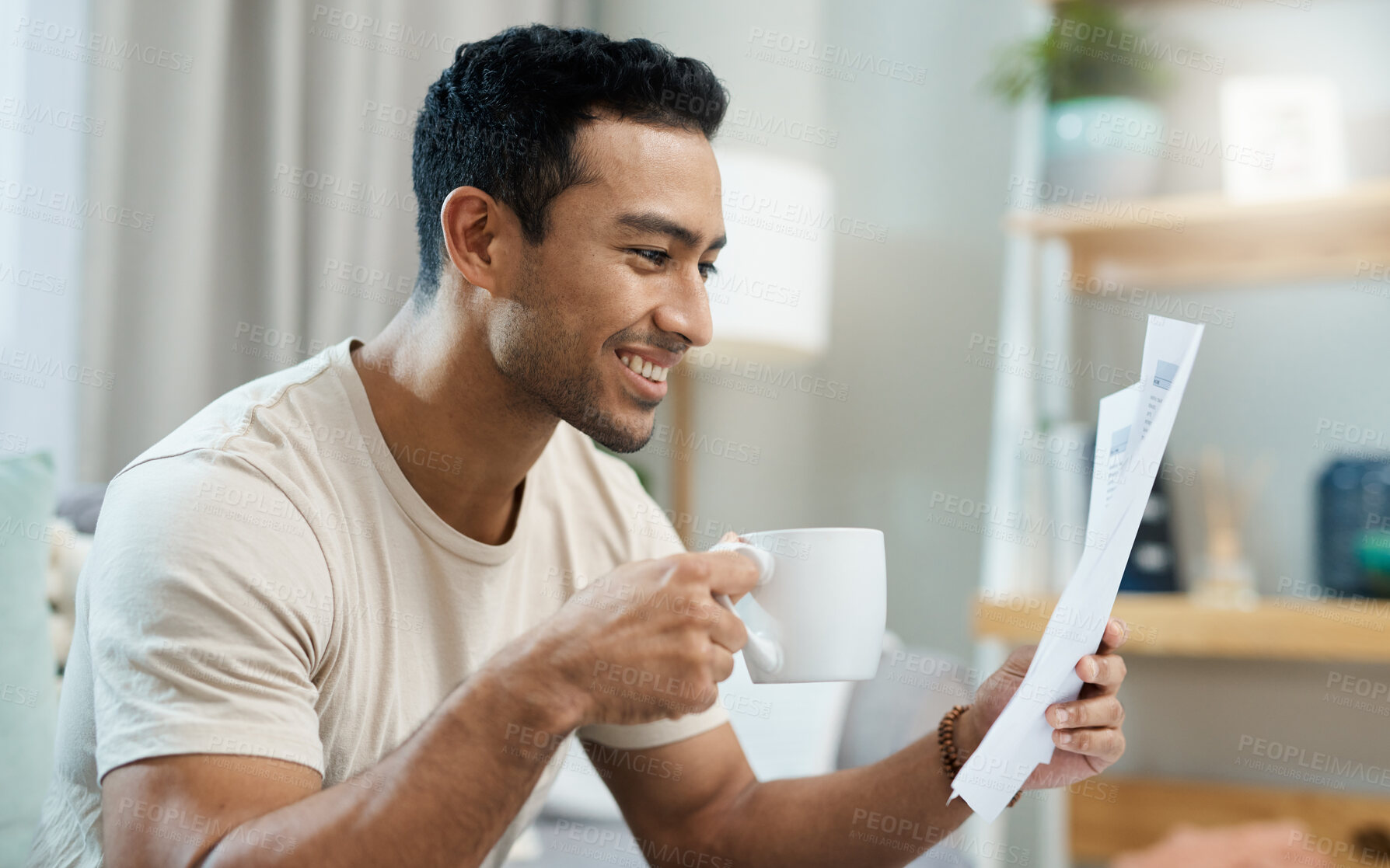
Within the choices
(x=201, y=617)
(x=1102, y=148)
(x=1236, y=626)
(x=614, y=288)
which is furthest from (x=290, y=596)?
(x=1102, y=148)

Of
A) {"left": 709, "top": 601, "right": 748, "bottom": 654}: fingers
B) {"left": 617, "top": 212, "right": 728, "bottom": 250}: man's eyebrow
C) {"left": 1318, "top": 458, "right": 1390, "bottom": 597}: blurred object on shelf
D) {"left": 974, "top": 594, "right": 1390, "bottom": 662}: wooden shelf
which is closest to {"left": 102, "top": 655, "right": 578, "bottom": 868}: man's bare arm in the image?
{"left": 709, "top": 601, "right": 748, "bottom": 654}: fingers

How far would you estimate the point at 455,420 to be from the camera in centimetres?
101

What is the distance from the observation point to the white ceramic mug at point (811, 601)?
0.74 meters

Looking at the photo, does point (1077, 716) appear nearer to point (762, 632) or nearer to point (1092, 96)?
point (762, 632)

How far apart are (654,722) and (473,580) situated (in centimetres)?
21

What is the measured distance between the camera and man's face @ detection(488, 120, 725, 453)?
0.99 meters

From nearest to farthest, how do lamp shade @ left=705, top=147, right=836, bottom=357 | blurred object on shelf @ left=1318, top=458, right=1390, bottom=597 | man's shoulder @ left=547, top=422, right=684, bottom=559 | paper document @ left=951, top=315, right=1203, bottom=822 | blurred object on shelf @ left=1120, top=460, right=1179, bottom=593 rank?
paper document @ left=951, top=315, right=1203, bottom=822 < man's shoulder @ left=547, top=422, right=684, bottom=559 < blurred object on shelf @ left=1318, top=458, right=1390, bottom=597 < blurred object on shelf @ left=1120, top=460, right=1179, bottom=593 < lamp shade @ left=705, top=147, right=836, bottom=357

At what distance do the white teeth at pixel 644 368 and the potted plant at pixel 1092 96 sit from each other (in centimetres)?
118

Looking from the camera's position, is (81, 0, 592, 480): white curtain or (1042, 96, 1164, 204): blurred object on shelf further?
(1042, 96, 1164, 204): blurred object on shelf

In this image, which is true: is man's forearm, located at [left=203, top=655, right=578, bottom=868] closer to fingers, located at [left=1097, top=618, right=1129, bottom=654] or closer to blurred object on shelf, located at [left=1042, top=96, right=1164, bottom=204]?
fingers, located at [left=1097, top=618, right=1129, bottom=654]

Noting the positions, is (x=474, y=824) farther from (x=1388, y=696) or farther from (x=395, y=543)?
(x=1388, y=696)

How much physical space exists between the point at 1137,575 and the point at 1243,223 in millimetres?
617

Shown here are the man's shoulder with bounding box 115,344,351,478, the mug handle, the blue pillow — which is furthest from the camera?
the blue pillow

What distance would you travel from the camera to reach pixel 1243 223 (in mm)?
1789
